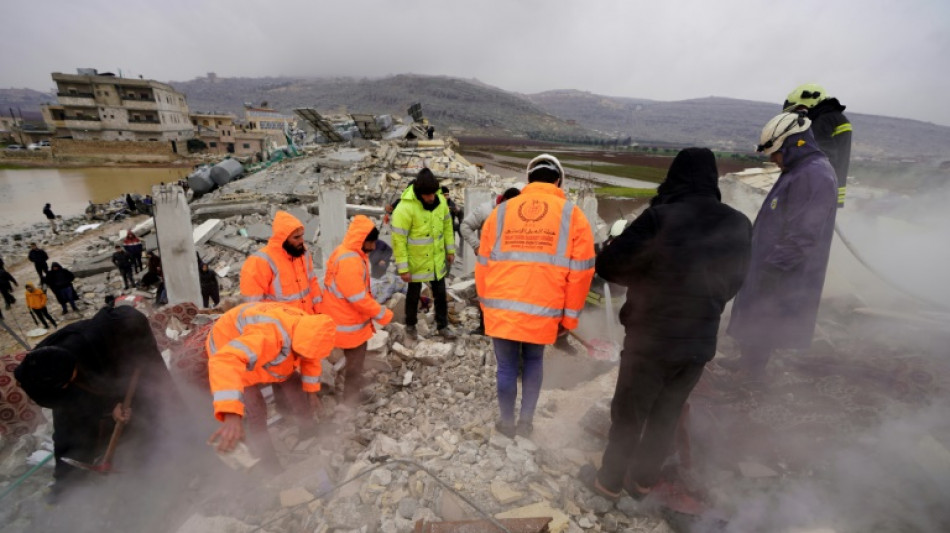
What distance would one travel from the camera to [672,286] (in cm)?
197

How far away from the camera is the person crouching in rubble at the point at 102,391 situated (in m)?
2.35

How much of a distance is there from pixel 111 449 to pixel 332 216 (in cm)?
397

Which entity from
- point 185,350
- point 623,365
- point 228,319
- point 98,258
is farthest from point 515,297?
point 98,258

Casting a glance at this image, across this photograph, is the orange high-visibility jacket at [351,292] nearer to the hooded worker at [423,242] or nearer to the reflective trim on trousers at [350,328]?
the reflective trim on trousers at [350,328]

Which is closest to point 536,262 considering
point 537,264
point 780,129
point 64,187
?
point 537,264

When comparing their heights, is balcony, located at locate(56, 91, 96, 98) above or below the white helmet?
above

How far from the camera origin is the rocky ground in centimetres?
226

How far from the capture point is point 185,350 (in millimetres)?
3465

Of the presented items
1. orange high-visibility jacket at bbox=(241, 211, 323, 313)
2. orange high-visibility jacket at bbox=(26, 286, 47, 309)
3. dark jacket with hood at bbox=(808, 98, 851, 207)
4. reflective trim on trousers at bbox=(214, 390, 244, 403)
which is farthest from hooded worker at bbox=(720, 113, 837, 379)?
orange high-visibility jacket at bbox=(26, 286, 47, 309)

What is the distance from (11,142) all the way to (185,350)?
289ft

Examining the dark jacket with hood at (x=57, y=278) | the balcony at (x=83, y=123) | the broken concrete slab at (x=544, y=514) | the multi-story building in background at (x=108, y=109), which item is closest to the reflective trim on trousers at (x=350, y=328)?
the broken concrete slab at (x=544, y=514)

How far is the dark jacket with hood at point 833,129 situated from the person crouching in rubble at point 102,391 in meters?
5.39

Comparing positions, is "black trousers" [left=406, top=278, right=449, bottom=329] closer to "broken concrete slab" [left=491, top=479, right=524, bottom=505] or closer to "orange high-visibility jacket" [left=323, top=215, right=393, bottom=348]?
"orange high-visibility jacket" [left=323, top=215, right=393, bottom=348]

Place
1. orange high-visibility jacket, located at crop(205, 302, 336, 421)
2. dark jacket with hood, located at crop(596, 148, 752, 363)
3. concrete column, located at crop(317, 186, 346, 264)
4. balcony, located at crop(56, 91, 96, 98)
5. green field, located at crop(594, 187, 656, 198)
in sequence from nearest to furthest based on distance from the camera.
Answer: dark jacket with hood, located at crop(596, 148, 752, 363), orange high-visibility jacket, located at crop(205, 302, 336, 421), concrete column, located at crop(317, 186, 346, 264), green field, located at crop(594, 187, 656, 198), balcony, located at crop(56, 91, 96, 98)
